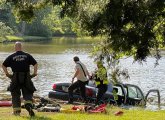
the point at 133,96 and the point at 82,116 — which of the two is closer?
the point at 82,116

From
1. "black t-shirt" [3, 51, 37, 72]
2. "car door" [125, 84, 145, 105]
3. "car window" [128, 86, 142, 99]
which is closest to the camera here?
"black t-shirt" [3, 51, 37, 72]

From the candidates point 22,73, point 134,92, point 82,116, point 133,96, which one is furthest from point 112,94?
point 22,73

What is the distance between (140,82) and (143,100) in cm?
1400

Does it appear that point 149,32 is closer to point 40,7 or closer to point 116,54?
point 116,54

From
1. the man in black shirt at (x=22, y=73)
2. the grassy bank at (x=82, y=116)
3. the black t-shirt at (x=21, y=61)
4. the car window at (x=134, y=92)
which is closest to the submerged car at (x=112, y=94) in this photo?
the car window at (x=134, y=92)

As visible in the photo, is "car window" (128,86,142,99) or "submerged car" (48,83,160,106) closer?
"submerged car" (48,83,160,106)

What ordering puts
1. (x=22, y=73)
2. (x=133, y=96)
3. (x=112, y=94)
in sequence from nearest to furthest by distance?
(x=22, y=73), (x=112, y=94), (x=133, y=96)

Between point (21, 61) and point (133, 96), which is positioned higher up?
point (21, 61)

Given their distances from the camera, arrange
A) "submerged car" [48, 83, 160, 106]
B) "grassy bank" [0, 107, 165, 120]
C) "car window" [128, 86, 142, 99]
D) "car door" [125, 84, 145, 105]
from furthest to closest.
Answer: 1. "car window" [128, 86, 142, 99]
2. "car door" [125, 84, 145, 105]
3. "submerged car" [48, 83, 160, 106]
4. "grassy bank" [0, 107, 165, 120]

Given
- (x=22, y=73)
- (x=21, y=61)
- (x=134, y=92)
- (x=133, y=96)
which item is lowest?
(x=133, y=96)

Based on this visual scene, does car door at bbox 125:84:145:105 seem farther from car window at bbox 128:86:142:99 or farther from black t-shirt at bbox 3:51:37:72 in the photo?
black t-shirt at bbox 3:51:37:72

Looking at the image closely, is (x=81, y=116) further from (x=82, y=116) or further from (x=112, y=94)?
(x=112, y=94)

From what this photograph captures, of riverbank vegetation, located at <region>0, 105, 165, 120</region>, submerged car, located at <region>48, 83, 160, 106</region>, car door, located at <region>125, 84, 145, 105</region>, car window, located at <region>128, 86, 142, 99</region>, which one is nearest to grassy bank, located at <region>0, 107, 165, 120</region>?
riverbank vegetation, located at <region>0, 105, 165, 120</region>

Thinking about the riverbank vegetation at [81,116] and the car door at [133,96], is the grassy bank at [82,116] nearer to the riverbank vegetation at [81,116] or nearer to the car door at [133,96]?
the riverbank vegetation at [81,116]
